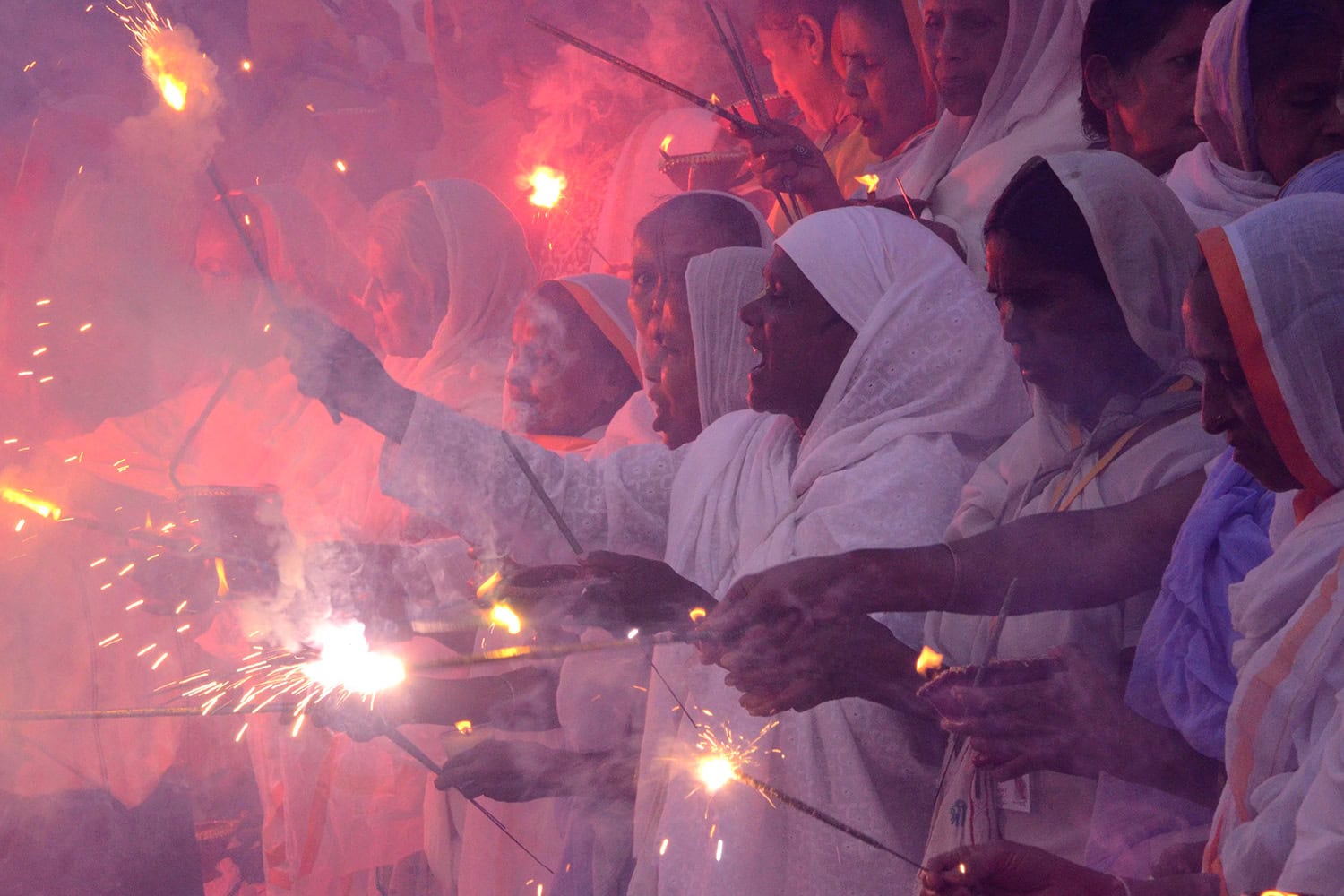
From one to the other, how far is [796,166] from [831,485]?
1346 mm

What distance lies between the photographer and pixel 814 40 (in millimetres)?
4316

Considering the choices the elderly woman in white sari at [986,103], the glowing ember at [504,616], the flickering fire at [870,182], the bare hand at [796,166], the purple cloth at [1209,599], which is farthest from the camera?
the flickering fire at [870,182]

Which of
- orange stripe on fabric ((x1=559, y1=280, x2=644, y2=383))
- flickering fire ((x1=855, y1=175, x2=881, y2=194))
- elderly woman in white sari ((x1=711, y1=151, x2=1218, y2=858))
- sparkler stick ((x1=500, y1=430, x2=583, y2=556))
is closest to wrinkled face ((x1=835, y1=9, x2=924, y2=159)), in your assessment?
flickering fire ((x1=855, y1=175, x2=881, y2=194))

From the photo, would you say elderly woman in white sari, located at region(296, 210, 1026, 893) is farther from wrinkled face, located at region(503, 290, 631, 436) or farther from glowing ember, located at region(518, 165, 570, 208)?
glowing ember, located at region(518, 165, 570, 208)

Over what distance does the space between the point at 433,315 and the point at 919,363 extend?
9.90 feet

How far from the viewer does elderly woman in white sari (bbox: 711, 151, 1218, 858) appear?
74.2 inches

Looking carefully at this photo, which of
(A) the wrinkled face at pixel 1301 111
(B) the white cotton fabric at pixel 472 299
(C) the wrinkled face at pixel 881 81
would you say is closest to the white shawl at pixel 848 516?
(A) the wrinkled face at pixel 1301 111

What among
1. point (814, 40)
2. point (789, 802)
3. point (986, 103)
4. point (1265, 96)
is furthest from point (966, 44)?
point (789, 802)

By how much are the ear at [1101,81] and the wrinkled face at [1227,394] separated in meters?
1.40

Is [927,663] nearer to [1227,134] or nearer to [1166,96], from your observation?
[1227,134]

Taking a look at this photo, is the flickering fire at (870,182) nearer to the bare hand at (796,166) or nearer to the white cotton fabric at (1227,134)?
the bare hand at (796,166)

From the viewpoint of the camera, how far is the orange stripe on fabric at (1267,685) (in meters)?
1.28

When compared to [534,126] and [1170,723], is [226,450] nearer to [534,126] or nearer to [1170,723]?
[534,126]

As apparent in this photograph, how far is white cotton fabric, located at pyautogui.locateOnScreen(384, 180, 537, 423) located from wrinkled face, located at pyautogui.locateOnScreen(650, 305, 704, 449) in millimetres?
1474
